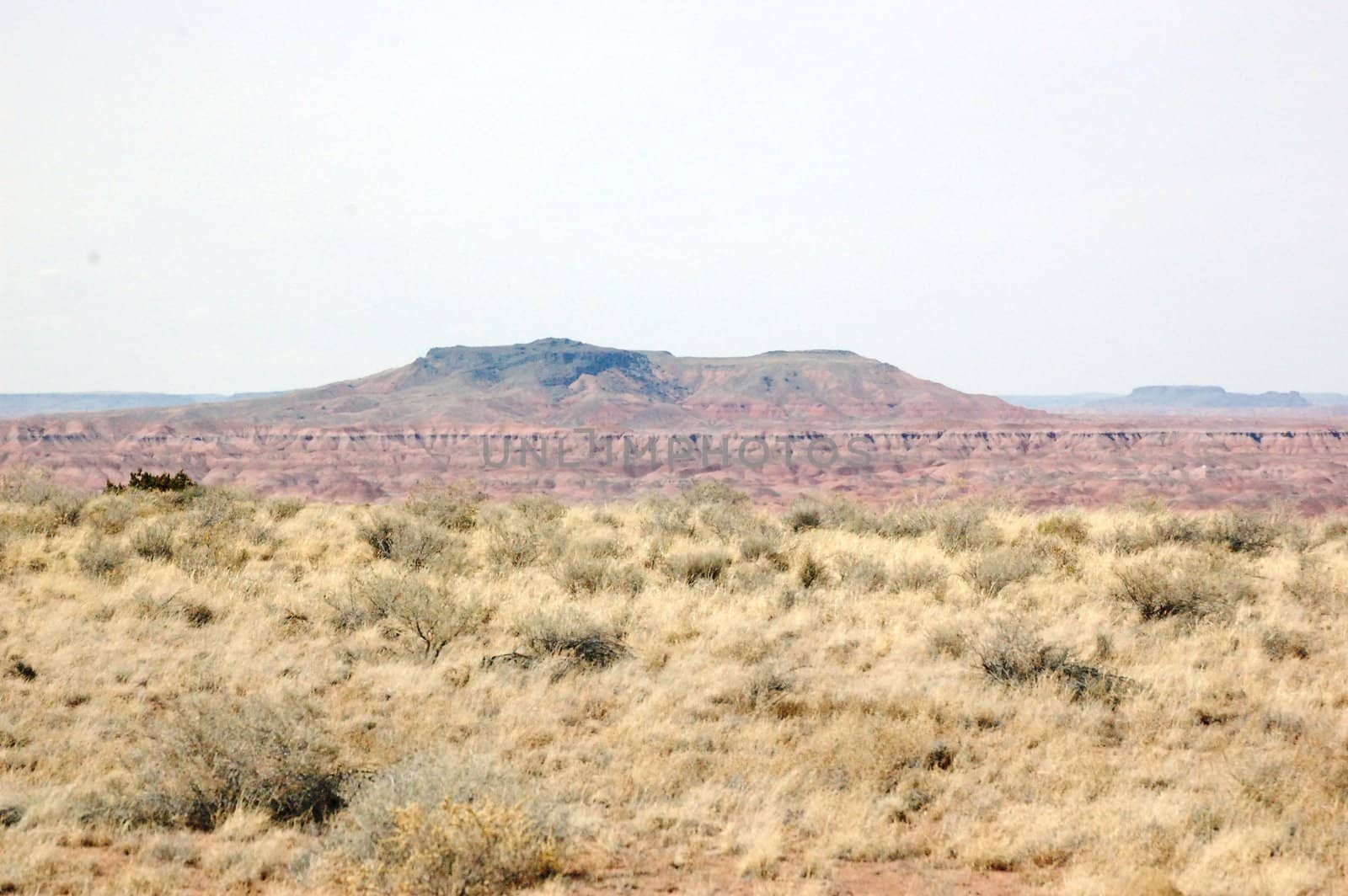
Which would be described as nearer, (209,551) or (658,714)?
(658,714)

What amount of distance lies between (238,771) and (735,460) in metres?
104

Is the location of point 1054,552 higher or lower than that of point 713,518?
lower

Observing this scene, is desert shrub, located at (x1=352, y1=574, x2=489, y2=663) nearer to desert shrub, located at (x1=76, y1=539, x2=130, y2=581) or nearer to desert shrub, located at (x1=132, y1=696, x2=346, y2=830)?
desert shrub, located at (x1=132, y1=696, x2=346, y2=830)

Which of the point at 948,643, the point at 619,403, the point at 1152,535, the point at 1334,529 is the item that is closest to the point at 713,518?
the point at 1152,535

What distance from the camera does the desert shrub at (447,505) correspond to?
1716 cm

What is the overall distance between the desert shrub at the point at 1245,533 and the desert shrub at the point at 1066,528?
1.82m

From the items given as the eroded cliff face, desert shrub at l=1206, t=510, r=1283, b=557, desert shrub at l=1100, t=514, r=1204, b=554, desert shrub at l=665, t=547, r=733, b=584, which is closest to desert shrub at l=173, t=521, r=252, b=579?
desert shrub at l=665, t=547, r=733, b=584

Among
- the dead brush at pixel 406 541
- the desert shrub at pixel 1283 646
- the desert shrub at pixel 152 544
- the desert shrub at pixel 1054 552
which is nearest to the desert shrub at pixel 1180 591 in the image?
the desert shrub at pixel 1283 646

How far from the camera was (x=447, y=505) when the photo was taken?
17.7 meters

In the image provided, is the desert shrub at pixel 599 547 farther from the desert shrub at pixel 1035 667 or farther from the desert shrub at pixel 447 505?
the desert shrub at pixel 1035 667

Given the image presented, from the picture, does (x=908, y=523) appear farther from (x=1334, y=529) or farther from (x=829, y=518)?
(x=1334, y=529)

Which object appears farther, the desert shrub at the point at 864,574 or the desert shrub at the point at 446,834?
the desert shrub at the point at 864,574

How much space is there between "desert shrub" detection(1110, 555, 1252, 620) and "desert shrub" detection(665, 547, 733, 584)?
15.7 feet

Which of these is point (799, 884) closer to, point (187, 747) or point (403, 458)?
point (187, 747)
